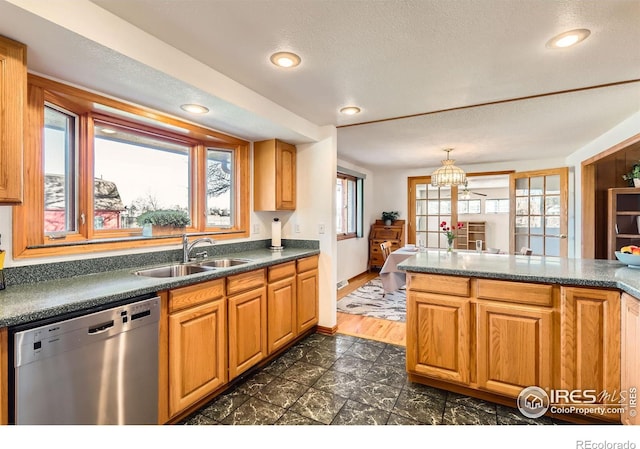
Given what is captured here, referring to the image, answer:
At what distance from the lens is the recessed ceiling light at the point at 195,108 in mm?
2170

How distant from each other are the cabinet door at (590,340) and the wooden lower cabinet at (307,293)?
1.98 m

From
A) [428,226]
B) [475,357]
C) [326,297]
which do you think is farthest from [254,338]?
[428,226]

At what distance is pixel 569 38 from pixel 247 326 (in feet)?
8.79

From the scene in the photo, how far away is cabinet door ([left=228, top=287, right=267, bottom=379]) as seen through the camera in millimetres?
2143

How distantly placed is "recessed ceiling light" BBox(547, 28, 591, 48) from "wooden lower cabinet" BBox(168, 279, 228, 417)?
2432 millimetres

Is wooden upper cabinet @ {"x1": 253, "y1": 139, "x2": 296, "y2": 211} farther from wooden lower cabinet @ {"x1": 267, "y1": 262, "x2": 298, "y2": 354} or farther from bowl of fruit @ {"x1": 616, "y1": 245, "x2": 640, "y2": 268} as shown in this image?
bowl of fruit @ {"x1": 616, "y1": 245, "x2": 640, "y2": 268}

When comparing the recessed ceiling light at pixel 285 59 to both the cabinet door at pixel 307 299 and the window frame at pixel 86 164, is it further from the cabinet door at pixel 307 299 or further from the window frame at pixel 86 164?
the cabinet door at pixel 307 299

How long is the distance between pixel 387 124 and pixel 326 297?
1998mm

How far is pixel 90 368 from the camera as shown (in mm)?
1379

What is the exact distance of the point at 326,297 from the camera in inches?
127

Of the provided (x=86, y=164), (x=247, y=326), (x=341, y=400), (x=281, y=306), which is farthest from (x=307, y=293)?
(x=86, y=164)

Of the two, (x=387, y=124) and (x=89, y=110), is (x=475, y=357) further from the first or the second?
(x=89, y=110)
